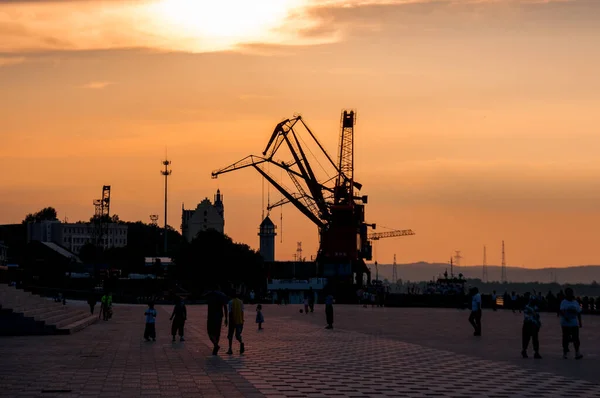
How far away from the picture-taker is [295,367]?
24.6 meters

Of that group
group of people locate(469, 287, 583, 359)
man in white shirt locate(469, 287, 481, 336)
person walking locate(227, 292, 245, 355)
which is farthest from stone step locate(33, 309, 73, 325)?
group of people locate(469, 287, 583, 359)

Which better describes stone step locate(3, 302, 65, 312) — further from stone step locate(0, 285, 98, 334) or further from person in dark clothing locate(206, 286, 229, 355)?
person in dark clothing locate(206, 286, 229, 355)

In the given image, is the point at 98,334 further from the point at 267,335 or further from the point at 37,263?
the point at 37,263

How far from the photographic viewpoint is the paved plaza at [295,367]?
1916 centimetres

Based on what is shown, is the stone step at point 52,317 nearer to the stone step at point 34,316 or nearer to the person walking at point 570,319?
the stone step at point 34,316

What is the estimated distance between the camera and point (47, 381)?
19906 millimetres

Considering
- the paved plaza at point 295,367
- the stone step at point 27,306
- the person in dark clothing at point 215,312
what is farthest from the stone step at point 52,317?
the person in dark clothing at point 215,312

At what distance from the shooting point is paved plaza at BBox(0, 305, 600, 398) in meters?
19.2

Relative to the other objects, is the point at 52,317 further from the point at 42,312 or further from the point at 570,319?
the point at 570,319

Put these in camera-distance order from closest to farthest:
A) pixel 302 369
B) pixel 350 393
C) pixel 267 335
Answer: pixel 350 393
pixel 302 369
pixel 267 335

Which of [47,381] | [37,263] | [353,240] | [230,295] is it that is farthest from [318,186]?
[47,381]

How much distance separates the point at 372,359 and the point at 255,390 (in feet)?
29.8

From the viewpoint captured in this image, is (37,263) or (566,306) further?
(37,263)

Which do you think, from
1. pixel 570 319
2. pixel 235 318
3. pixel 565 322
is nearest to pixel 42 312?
pixel 235 318
